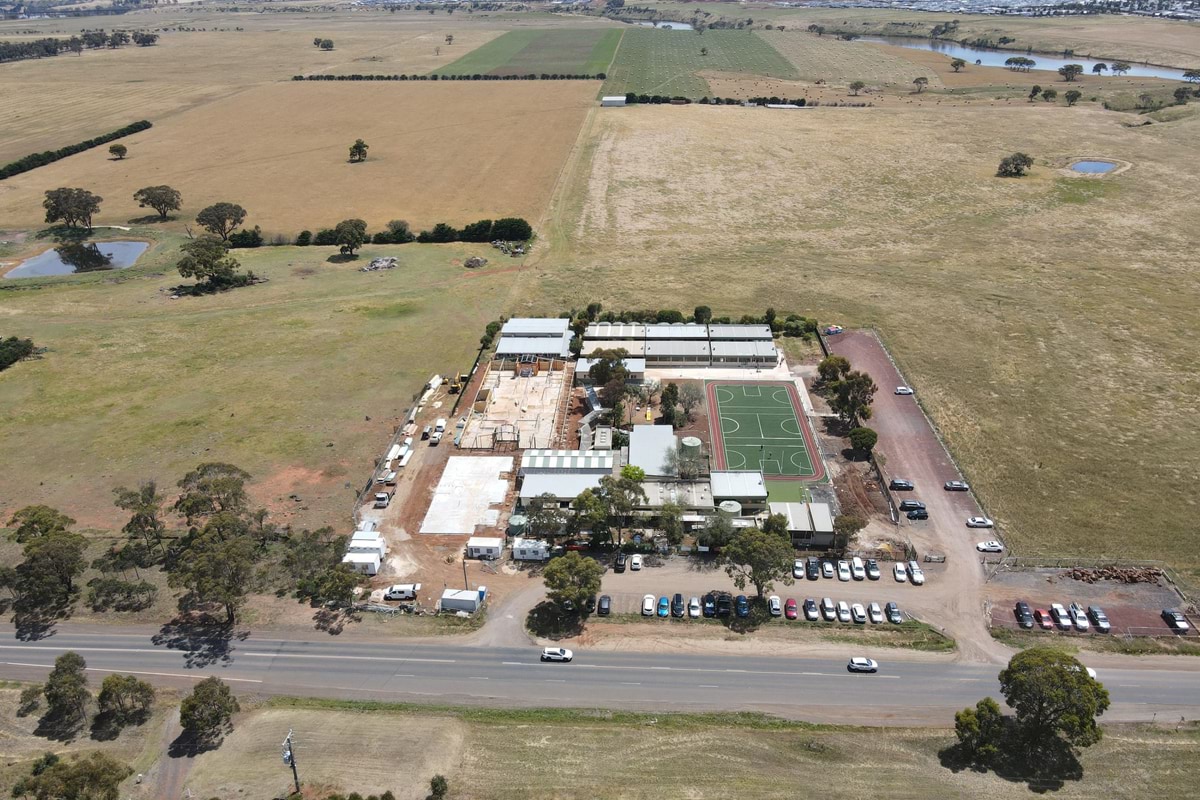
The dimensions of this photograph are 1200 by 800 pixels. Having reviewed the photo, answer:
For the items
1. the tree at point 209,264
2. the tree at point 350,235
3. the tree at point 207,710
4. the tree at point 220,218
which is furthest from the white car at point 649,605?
the tree at point 220,218

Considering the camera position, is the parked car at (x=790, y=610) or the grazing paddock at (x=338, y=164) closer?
the parked car at (x=790, y=610)

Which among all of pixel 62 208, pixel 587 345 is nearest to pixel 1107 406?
pixel 587 345

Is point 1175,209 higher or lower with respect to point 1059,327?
higher

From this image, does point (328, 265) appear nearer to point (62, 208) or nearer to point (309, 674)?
point (62, 208)

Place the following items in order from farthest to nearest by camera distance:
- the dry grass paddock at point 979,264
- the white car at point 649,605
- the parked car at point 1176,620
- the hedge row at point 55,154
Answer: the hedge row at point 55,154
the dry grass paddock at point 979,264
the white car at point 649,605
the parked car at point 1176,620

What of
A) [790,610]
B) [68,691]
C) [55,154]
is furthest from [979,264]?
[55,154]

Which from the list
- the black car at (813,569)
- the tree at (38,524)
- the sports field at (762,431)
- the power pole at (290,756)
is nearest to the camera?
the power pole at (290,756)

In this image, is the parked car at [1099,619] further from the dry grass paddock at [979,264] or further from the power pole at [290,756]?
the power pole at [290,756]

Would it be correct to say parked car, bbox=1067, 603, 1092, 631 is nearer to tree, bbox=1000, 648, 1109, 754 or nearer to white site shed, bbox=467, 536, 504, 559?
tree, bbox=1000, 648, 1109, 754
